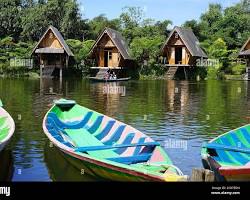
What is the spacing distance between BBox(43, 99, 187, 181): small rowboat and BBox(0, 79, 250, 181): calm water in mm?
648

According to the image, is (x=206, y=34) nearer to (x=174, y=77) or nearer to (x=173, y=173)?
(x=174, y=77)

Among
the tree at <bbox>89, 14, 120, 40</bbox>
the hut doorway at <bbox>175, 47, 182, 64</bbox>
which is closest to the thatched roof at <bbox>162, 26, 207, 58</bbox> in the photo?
the hut doorway at <bbox>175, 47, 182, 64</bbox>

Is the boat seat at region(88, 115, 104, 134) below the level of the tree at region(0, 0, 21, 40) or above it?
below

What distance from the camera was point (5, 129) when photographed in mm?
12555

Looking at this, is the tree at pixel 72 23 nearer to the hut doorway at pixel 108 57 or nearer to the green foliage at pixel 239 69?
the hut doorway at pixel 108 57

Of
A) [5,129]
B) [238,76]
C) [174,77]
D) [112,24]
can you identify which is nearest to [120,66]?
[174,77]

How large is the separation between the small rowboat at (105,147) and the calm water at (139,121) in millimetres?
648

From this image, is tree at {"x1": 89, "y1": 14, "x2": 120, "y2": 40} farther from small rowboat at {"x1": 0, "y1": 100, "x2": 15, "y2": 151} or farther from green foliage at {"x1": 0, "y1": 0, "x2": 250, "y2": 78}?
small rowboat at {"x1": 0, "y1": 100, "x2": 15, "y2": 151}

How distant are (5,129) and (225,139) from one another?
560 cm

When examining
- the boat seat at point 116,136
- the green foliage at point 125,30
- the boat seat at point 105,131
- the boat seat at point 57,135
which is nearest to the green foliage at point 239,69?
the green foliage at point 125,30

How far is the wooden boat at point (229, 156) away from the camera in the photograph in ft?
27.2

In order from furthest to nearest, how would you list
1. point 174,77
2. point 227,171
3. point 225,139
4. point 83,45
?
point 83,45 < point 174,77 < point 225,139 < point 227,171

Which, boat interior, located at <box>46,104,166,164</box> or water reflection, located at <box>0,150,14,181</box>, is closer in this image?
boat interior, located at <box>46,104,166,164</box>

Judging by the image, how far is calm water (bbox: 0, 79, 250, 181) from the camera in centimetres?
1158
